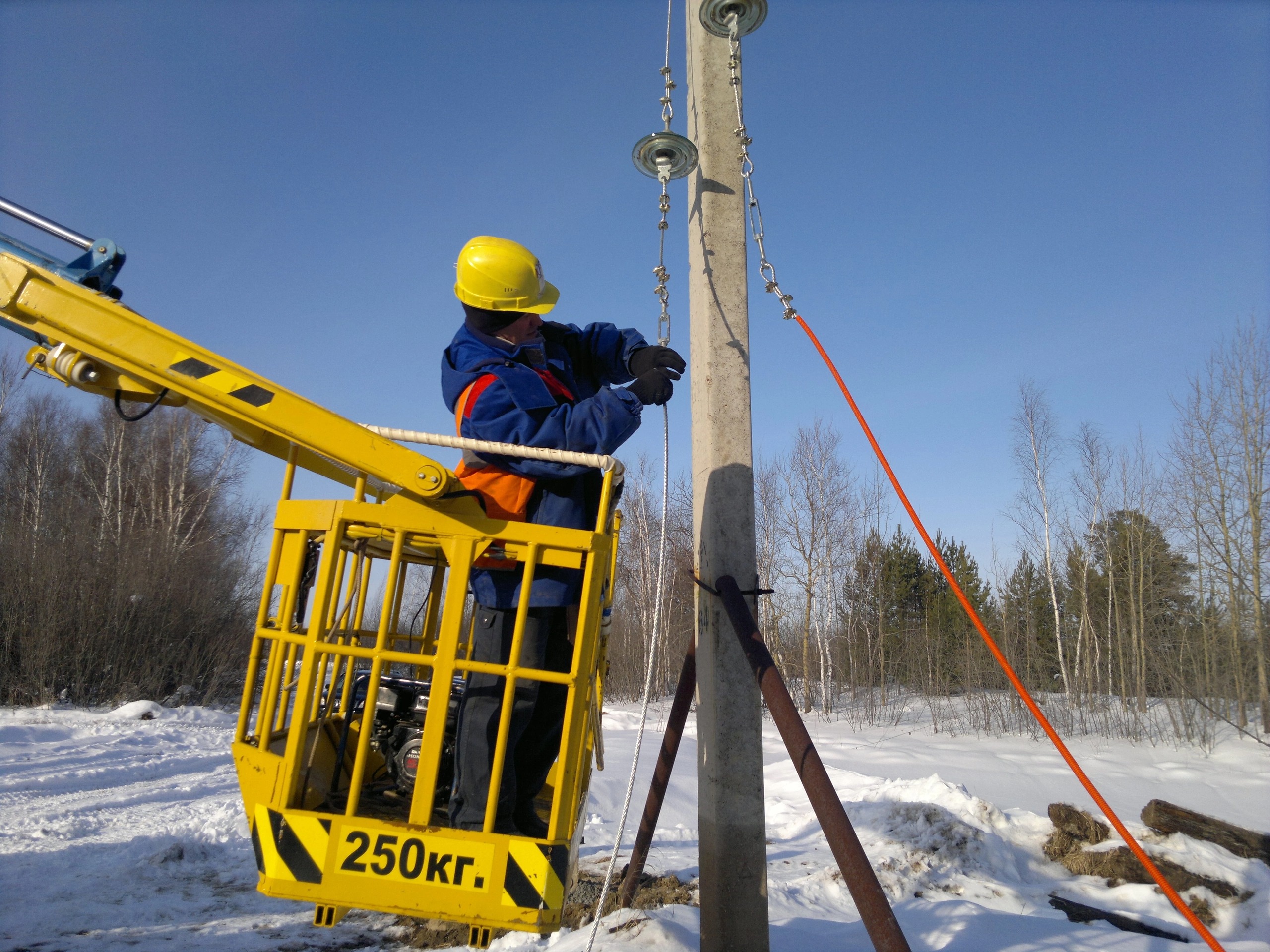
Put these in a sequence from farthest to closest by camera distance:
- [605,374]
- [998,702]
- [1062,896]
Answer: [998,702] → [1062,896] → [605,374]

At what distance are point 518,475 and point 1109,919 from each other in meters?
4.58

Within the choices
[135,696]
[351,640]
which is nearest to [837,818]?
[351,640]

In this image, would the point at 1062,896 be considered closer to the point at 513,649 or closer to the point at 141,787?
the point at 513,649

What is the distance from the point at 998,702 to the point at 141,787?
13431 millimetres

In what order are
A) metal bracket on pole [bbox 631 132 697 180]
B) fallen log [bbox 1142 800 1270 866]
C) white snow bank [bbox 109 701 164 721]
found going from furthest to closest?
white snow bank [bbox 109 701 164 721]
fallen log [bbox 1142 800 1270 866]
metal bracket on pole [bbox 631 132 697 180]

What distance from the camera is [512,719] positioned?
2246mm

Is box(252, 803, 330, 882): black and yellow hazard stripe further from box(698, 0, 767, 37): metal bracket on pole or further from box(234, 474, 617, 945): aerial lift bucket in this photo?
box(698, 0, 767, 37): metal bracket on pole

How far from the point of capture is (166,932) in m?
4.04


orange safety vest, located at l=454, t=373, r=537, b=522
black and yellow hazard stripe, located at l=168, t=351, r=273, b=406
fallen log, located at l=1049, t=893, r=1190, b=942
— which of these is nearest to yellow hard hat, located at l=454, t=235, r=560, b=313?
orange safety vest, located at l=454, t=373, r=537, b=522

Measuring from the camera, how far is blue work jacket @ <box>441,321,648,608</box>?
7.43 feet

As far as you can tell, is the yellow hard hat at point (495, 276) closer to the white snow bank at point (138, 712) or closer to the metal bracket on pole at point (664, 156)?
the metal bracket on pole at point (664, 156)

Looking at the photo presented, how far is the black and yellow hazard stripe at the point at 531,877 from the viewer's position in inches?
75.0

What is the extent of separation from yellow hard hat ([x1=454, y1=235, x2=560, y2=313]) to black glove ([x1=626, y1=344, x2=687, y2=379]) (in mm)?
424

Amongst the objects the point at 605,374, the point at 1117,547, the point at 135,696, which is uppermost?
the point at 1117,547
